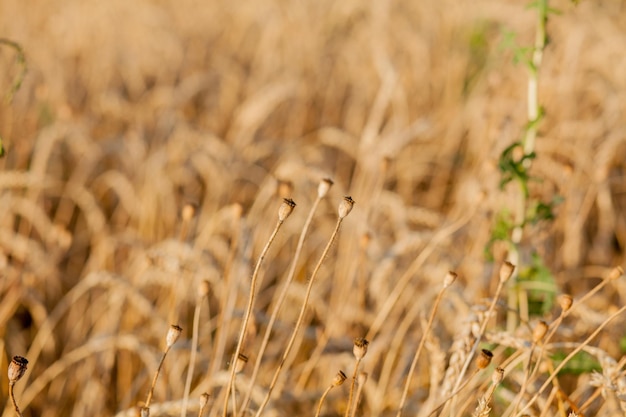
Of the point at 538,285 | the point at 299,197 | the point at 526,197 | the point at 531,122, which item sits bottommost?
the point at 299,197

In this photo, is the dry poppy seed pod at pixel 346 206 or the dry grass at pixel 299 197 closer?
the dry poppy seed pod at pixel 346 206

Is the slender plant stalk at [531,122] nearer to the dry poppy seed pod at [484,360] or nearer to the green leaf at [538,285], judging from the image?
the green leaf at [538,285]

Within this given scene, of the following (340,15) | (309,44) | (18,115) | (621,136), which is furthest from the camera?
(340,15)

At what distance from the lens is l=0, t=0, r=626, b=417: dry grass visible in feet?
3.89

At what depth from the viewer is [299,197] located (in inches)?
64.4

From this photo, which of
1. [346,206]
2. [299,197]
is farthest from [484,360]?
[299,197]

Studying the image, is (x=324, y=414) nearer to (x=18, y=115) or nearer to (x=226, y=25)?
(x=18, y=115)

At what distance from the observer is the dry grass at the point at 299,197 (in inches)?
46.7

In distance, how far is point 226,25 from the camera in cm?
350

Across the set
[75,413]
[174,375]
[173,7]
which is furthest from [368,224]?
[173,7]

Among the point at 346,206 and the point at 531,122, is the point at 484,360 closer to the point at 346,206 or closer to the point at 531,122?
the point at 346,206

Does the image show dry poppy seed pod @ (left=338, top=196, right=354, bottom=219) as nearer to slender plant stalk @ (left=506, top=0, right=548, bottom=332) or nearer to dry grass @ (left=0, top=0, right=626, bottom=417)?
dry grass @ (left=0, top=0, right=626, bottom=417)

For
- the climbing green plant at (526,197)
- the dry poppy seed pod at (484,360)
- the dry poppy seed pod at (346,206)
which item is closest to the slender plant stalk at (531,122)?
the climbing green plant at (526,197)

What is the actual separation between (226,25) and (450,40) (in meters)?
1.23
